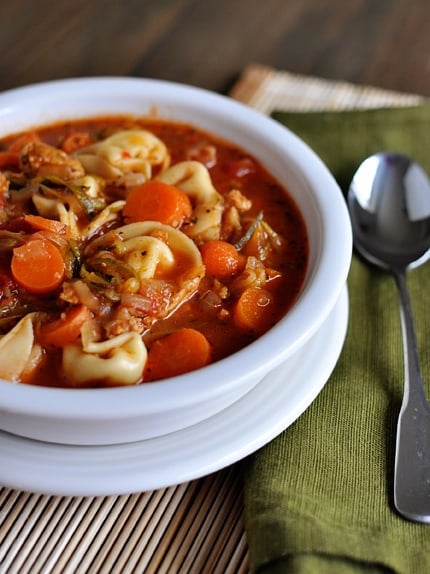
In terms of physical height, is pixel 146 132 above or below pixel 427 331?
above

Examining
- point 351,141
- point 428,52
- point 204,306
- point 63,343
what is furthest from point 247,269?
point 428,52

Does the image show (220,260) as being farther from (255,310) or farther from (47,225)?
(47,225)

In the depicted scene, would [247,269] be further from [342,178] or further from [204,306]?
[342,178]

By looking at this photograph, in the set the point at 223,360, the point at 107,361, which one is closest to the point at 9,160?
the point at 107,361

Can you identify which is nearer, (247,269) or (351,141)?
(247,269)

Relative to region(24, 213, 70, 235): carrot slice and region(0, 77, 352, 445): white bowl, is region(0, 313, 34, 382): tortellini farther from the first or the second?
region(24, 213, 70, 235): carrot slice

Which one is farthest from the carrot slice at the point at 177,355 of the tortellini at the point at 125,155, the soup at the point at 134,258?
the tortellini at the point at 125,155

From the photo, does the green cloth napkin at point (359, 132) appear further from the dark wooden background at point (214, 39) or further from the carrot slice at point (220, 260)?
the carrot slice at point (220, 260)
